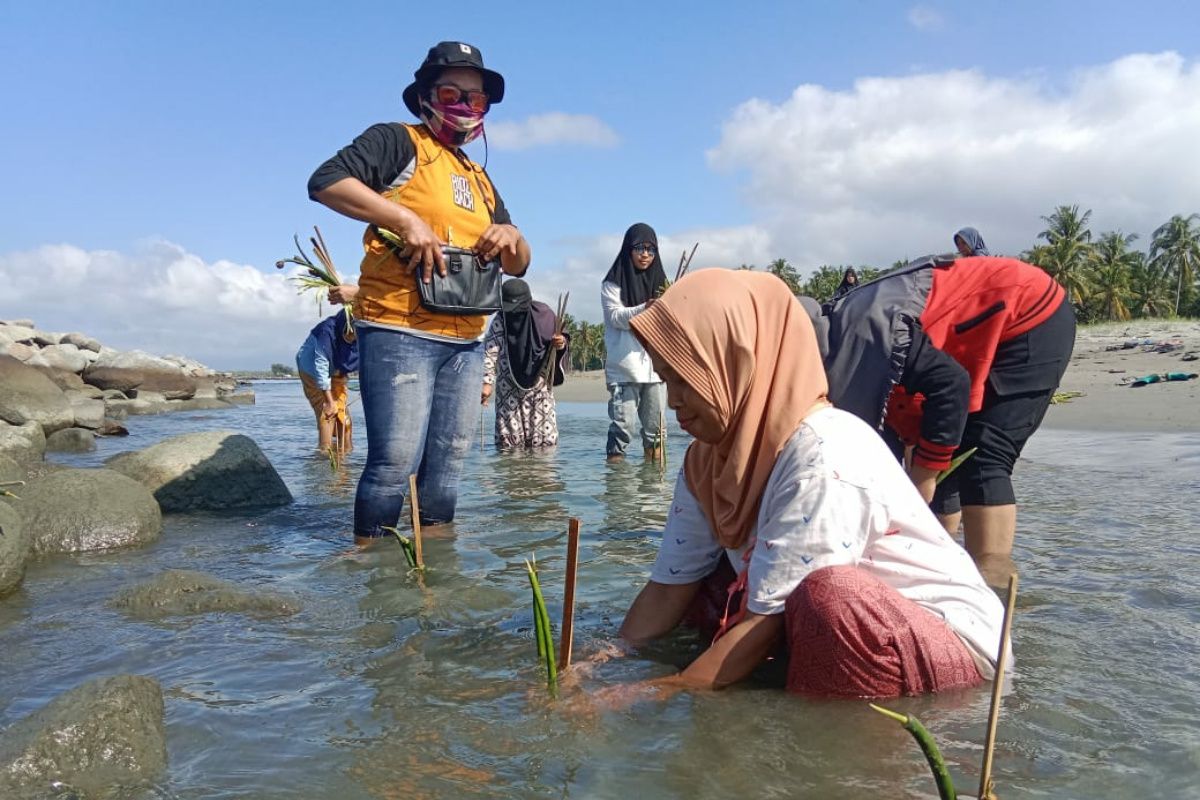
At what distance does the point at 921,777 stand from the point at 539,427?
7742 mm

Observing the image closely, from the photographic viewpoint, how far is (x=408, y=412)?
379 centimetres

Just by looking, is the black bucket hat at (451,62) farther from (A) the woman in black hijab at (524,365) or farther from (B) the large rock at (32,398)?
(B) the large rock at (32,398)

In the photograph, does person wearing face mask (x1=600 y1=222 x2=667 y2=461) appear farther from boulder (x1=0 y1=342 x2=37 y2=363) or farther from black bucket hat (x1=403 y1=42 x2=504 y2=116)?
boulder (x1=0 y1=342 x2=37 y2=363)

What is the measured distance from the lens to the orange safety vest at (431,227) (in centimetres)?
369

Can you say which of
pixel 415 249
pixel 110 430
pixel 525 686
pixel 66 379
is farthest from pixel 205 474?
pixel 66 379

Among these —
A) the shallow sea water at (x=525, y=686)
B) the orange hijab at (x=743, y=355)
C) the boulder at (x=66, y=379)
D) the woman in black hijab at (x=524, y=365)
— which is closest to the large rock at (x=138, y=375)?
the boulder at (x=66, y=379)

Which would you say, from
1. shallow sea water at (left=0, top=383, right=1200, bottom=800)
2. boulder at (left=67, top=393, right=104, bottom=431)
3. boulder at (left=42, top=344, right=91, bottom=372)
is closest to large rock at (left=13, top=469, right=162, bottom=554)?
shallow sea water at (left=0, top=383, right=1200, bottom=800)

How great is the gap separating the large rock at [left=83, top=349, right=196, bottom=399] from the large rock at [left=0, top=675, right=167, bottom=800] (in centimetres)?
2595

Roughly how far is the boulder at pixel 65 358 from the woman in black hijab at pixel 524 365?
65.3 ft

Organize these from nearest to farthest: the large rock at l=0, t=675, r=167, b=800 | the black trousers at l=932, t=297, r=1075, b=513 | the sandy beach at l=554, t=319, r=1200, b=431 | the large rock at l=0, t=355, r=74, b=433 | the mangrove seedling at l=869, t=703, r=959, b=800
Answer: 1. the mangrove seedling at l=869, t=703, r=959, b=800
2. the large rock at l=0, t=675, r=167, b=800
3. the black trousers at l=932, t=297, r=1075, b=513
4. the large rock at l=0, t=355, r=74, b=433
5. the sandy beach at l=554, t=319, r=1200, b=431

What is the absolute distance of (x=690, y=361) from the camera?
217 centimetres

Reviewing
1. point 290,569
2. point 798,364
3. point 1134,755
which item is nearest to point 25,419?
point 290,569

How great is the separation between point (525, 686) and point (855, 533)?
1.00 m

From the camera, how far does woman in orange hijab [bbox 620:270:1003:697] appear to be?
2066 mm
